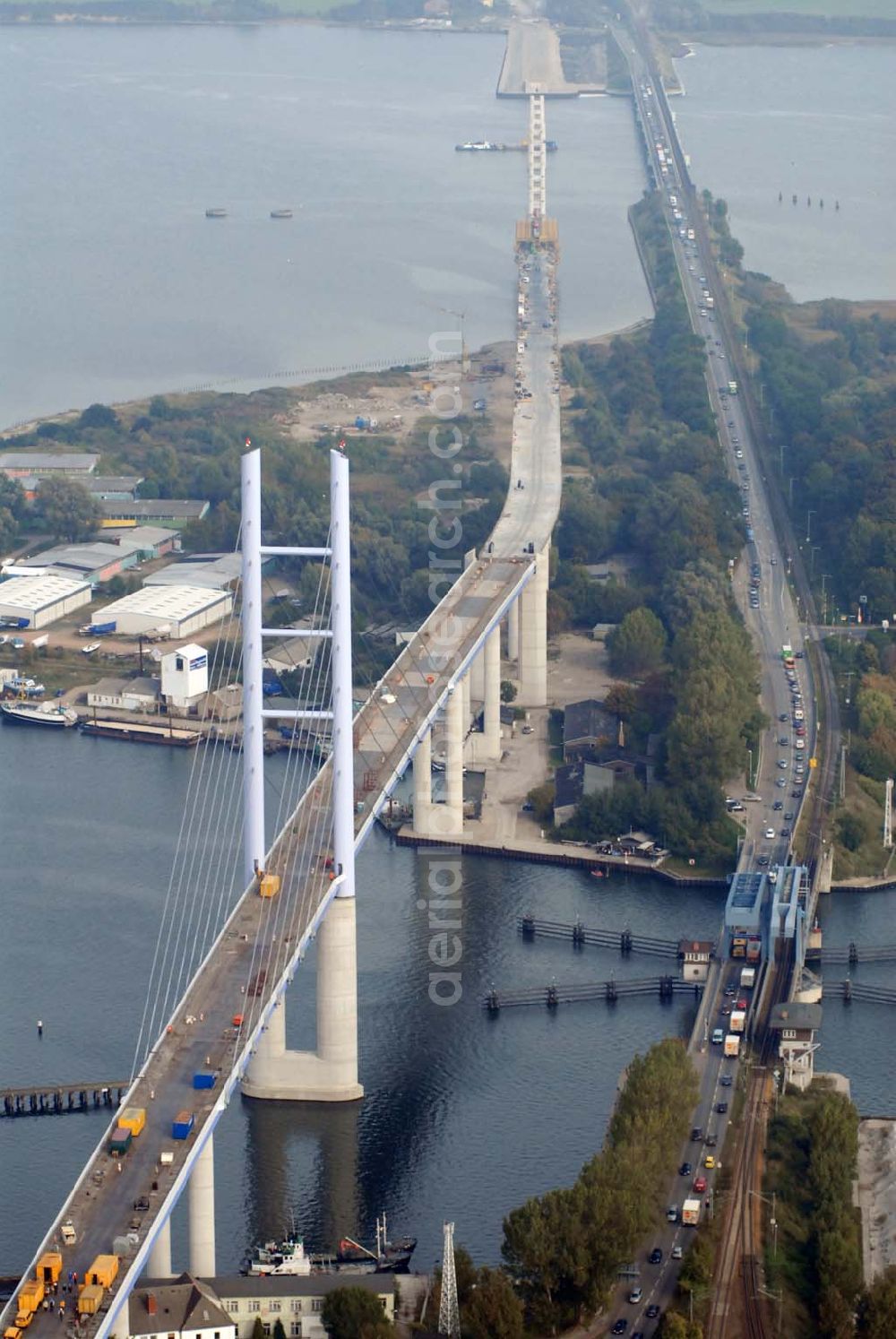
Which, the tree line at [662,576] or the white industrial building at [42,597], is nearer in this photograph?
the tree line at [662,576]

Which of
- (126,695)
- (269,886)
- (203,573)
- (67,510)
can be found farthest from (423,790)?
(67,510)

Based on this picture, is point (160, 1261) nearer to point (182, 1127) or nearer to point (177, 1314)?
point (182, 1127)

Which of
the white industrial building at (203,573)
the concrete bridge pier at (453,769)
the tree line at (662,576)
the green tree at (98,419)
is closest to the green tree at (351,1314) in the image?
the tree line at (662,576)

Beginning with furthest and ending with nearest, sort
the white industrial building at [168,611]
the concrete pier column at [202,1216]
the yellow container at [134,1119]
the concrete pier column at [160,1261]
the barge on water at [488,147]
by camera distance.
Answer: the barge on water at [488,147]
the white industrial building at [168,611]
the concrete pier column at [202,1216]
the yellow container at [134,1119]
the concrete pier column at [160,1261]

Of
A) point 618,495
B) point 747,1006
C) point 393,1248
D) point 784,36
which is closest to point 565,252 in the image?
point 618,495

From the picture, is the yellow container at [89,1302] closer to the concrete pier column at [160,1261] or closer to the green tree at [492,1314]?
the concrete pier column at [160,1261]

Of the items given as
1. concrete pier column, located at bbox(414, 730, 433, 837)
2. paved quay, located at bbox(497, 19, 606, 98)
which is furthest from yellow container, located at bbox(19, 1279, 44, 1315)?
paved quay, located at bbox(497, 19, 606, 98)

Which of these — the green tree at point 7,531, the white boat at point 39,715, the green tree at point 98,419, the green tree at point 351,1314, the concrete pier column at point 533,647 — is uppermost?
the green tree at point 98,419
